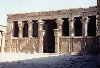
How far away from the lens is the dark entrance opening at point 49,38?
2341 centimetres

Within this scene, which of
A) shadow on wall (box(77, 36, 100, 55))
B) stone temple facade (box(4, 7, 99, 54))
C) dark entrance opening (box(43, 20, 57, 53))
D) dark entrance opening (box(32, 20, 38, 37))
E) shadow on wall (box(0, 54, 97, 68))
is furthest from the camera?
dark entrance opening (box(32, 20, 38, 37))

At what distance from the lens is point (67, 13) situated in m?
21.2

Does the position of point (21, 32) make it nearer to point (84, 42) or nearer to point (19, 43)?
point (19, 43)

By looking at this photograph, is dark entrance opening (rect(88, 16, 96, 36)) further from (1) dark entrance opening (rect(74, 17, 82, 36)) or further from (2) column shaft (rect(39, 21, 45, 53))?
(2) column shaft (rect(39, 21, 45, 53))

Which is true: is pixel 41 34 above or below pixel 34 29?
below

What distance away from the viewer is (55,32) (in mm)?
21531

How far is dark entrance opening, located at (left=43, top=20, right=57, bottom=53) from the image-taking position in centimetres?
2341

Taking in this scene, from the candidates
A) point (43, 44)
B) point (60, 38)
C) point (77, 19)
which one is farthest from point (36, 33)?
point (77, 19)

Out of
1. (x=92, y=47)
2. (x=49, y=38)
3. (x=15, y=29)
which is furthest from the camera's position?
(x=15, y=29)

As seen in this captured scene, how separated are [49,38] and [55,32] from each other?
2.62m

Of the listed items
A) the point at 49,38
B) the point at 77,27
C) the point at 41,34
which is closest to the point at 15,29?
the point at 41,34

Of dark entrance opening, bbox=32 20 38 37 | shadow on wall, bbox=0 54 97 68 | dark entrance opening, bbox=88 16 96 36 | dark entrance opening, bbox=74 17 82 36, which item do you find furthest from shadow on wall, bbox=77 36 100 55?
shadow on wall, bbox=0 54 97 68

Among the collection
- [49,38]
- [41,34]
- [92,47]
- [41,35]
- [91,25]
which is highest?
[91,25]

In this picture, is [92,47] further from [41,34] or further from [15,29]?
[15,29]
